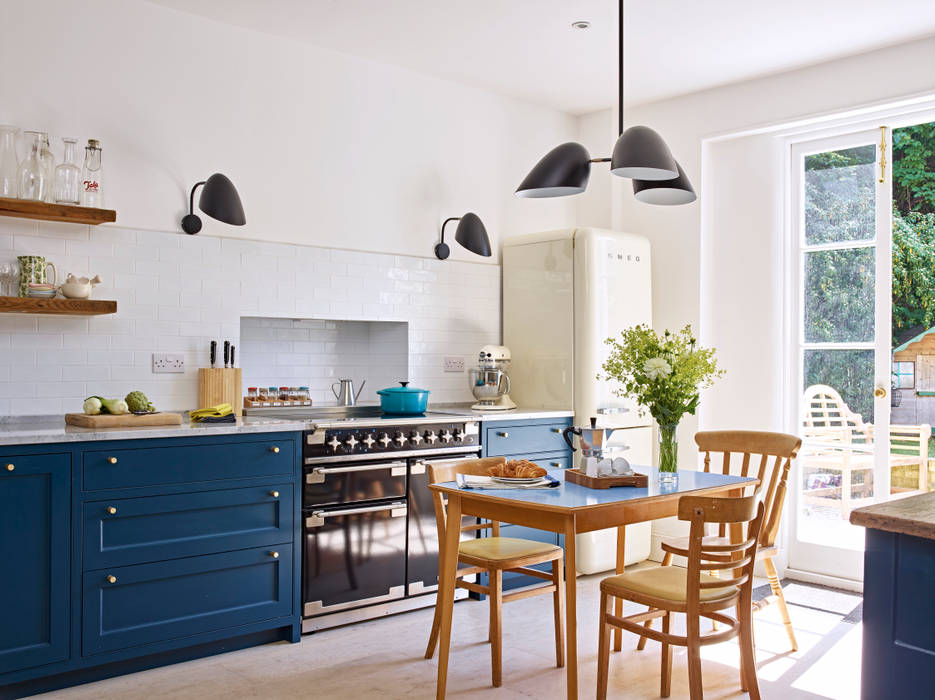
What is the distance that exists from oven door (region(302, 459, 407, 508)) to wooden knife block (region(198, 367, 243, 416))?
545mm

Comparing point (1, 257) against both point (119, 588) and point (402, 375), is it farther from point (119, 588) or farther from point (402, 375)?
point (402, 375)

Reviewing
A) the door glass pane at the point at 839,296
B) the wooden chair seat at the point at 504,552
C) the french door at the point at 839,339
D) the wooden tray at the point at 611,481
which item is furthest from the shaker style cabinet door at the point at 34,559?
the door glass pane at the point at 839,296

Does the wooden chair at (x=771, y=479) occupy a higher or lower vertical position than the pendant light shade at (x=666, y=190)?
lower

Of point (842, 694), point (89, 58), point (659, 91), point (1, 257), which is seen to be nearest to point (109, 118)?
point (89, 58)

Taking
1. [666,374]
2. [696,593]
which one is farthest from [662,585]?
[666,374]

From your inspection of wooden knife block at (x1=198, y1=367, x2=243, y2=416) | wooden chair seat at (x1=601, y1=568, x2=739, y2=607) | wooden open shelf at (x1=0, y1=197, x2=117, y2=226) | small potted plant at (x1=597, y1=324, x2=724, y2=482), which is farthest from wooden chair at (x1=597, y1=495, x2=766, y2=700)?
wooden open shelf at (x1=0, y1=197, x2=117, y2=226)

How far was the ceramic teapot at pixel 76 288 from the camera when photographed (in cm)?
365

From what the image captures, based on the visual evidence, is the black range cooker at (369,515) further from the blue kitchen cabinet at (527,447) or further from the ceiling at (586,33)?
the ceiling at (586,33)

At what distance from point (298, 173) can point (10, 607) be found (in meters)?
2.54

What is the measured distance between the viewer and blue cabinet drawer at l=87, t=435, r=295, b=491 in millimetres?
3277

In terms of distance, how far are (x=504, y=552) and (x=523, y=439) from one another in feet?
4.38

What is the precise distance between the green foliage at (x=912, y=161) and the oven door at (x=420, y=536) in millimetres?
3150

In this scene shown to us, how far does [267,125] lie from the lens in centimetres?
446

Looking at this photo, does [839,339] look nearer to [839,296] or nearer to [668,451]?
[839,296]
